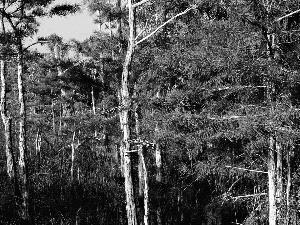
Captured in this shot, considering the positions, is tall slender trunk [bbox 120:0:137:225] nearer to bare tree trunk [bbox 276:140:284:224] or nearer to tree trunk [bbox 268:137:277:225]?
tree trunk [bbox 268:137:277:225]

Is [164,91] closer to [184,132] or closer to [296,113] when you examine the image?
[184,132]

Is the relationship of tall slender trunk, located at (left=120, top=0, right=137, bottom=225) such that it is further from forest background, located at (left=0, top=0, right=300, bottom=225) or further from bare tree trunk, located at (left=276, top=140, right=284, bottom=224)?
bare tree trunk, located at (left=276, top=140, right=284, bottom=224)

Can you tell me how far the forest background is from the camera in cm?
730

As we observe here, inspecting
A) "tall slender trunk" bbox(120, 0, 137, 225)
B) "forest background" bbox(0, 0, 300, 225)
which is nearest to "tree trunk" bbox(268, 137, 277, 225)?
"forest background" bbox(0, 0, 300, 225)

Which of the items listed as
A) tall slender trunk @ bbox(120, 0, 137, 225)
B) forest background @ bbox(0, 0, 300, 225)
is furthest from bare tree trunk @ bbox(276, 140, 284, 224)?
tall slender trunk @ bbox(120, 0, 137, 225)

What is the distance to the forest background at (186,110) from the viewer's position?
7301mm

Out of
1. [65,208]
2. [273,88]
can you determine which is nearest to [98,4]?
[65,208]

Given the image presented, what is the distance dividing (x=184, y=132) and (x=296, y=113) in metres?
2.88

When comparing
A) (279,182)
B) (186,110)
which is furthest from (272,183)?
(186,110)

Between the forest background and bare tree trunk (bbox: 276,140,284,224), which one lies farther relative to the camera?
bare tree trunk (bbox: 276,140,284,224)

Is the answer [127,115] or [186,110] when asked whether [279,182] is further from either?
[127,115]

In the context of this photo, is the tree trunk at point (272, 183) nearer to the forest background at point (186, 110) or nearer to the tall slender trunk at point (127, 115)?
the forest background at point (186, 110)

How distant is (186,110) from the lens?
9828 mm

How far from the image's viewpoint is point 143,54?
12.3m
